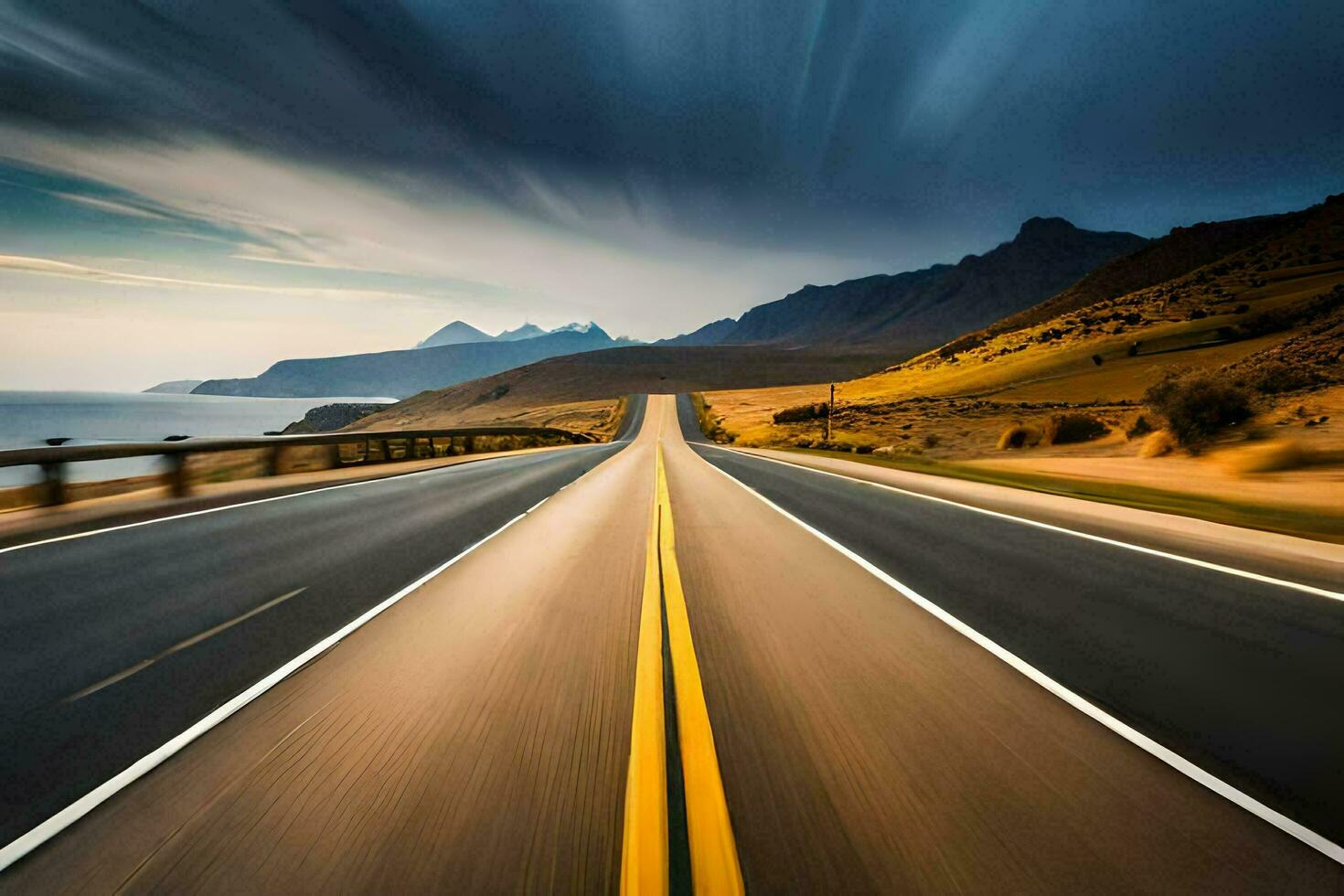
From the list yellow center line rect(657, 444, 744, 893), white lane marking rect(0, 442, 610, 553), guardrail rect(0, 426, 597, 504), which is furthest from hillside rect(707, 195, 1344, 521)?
guardrail rect(0, 426, 597, 504)

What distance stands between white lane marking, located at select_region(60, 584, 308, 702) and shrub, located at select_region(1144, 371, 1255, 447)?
21.4m

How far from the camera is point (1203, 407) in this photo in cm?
1527

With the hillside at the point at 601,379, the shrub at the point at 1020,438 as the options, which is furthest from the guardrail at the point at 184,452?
the hillside at the point at 601,379

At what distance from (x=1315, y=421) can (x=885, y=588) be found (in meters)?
16.6

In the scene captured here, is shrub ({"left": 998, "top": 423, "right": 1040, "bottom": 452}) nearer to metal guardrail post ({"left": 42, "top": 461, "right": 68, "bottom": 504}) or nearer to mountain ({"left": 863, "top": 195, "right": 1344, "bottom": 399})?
mountain ({"left": 863, "top": 195, "right": 1344, "bottom": 399})

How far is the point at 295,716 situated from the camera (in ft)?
10.1

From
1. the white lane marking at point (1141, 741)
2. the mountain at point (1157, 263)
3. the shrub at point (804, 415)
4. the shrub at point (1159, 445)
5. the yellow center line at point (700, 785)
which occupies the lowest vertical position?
the shrub at point (804, 415)

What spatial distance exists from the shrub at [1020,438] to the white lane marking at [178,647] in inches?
1032

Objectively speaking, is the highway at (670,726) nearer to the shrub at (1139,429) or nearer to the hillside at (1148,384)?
the hillside at (1148,384)

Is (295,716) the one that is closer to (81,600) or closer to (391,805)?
(391,805)

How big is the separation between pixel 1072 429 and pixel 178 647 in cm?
2636

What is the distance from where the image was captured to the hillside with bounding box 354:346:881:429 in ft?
384

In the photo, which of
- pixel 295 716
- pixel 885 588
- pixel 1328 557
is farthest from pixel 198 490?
pixel 1328 557

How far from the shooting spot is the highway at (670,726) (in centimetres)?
201
